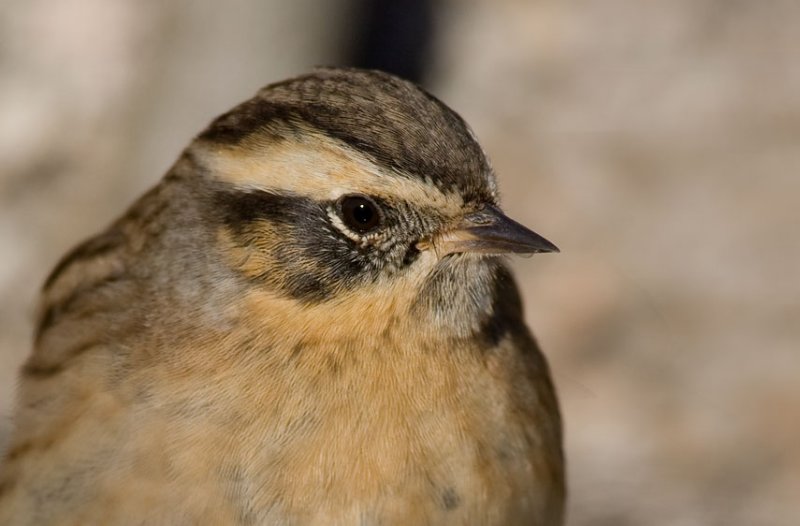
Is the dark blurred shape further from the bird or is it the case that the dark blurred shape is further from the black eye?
the black eye

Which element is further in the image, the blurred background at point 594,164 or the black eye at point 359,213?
the blurred background at point 594,164

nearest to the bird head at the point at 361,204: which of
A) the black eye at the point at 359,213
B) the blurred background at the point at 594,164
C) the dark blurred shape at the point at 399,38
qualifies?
the black eye at the point at 359,213

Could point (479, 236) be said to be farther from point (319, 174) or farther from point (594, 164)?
point (594, 164)

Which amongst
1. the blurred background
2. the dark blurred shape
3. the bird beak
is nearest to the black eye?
the bird beak

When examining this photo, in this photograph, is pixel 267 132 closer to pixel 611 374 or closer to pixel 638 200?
pixel 611 374

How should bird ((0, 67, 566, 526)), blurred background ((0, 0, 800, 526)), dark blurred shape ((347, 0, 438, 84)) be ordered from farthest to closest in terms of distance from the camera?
1. dark blurred shape ((347, 0, 438, 84))
2. blurred background ((0, 0, 800, 526))
3. bird ((0, 67, 566, 526))


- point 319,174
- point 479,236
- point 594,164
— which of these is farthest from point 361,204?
point 594,164

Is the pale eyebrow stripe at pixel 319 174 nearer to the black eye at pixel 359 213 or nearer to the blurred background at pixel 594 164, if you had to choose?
the black eye at pixel 359 213
